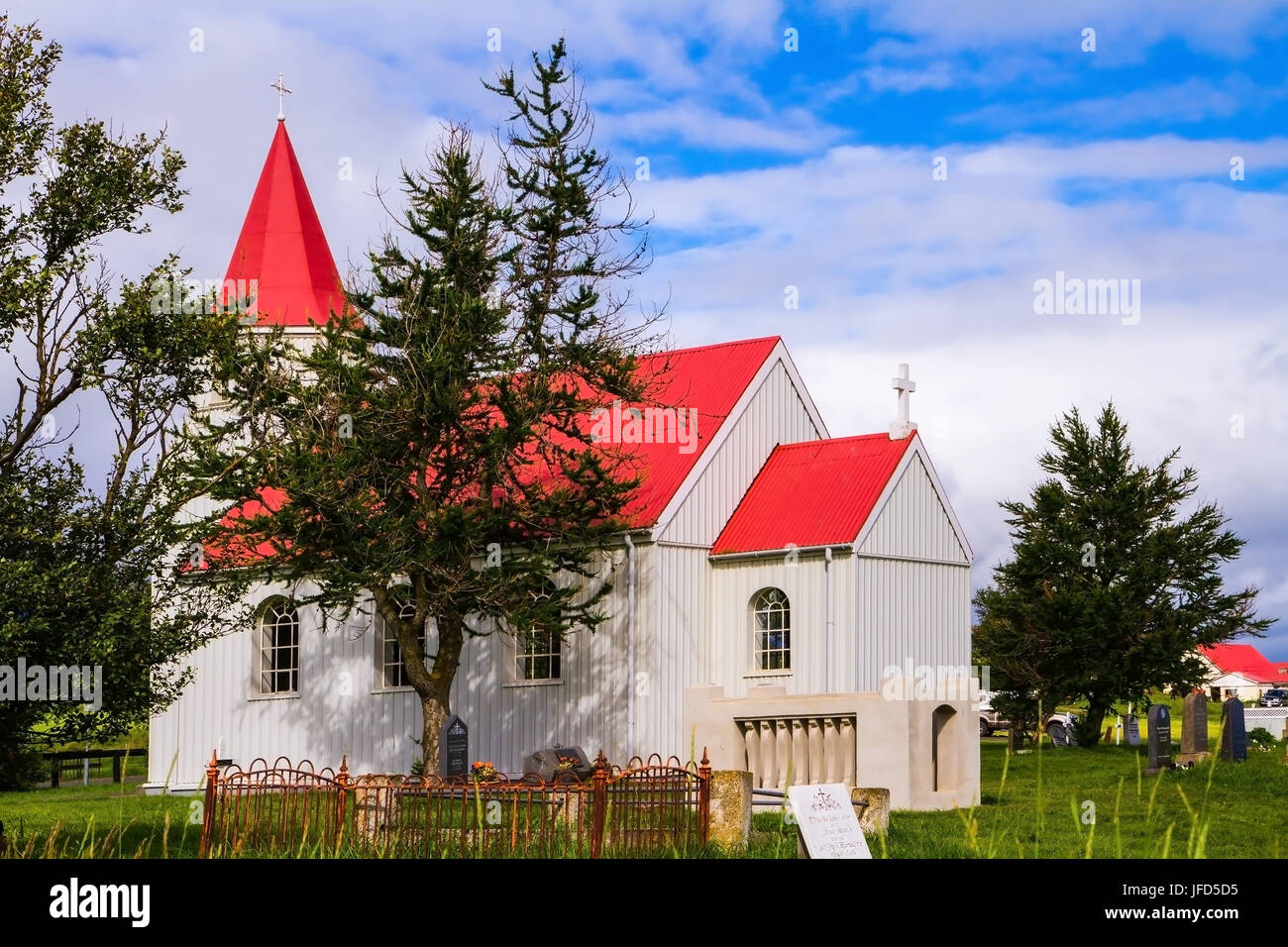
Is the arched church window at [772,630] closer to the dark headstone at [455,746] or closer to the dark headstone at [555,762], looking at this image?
the dark headstone at [555,762]

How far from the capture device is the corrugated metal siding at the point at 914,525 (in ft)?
92.0

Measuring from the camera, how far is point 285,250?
34.5 meters

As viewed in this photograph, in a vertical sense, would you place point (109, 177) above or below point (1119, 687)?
above

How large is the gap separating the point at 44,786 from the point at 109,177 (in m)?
23.1

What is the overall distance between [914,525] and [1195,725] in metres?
6.02

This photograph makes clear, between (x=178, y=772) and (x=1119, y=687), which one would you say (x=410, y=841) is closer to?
(x=178, y=772)

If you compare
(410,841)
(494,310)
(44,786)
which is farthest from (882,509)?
(44,786)

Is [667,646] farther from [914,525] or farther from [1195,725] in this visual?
[1195,725]

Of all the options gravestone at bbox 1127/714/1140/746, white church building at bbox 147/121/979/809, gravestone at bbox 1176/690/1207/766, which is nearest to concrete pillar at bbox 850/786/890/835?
white church building at bbox 147/121/979/809

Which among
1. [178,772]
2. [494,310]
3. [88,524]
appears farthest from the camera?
[178,772]

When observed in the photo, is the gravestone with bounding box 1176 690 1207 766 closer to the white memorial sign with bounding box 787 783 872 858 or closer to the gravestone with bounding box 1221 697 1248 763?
the gravestone with bounding box 1221 697 1248 763

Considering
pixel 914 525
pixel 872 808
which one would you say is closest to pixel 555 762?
pixel 914 525

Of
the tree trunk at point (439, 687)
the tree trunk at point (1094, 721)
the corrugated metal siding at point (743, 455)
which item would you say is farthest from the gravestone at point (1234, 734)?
the tree trunk at point (439, 687)

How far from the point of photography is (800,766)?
22.8 m
